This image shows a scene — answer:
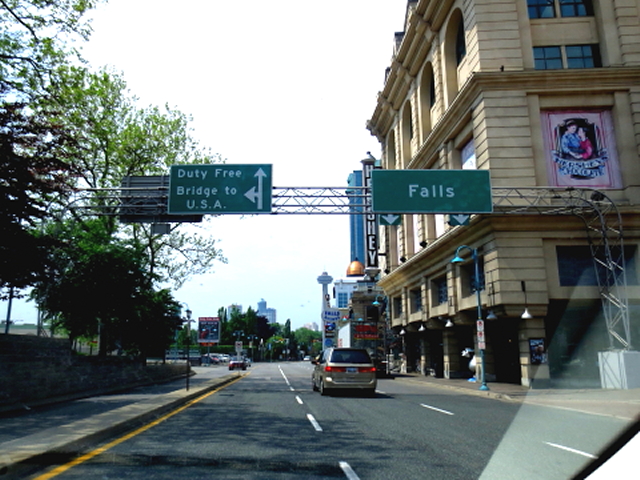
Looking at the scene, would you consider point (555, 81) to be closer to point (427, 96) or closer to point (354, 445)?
point (427, 96)

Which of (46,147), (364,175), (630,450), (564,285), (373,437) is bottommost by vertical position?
(373,437)

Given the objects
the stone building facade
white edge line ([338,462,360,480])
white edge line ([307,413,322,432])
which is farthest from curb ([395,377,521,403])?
white edge line ([338,462,360,480])

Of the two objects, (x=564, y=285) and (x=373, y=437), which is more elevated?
(x=564, y=285)

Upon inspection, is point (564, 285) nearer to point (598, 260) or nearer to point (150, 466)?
point (598, 260)

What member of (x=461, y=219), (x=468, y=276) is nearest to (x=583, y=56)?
(x=461, y=219)

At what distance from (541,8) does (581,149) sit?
320 inches

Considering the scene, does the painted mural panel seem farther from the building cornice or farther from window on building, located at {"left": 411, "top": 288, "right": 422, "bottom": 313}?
window on building, located at {"left": 411, "top": 288, "right": 422, "bottom": 313}

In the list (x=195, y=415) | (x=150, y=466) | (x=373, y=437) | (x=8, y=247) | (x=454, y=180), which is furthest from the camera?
(x=454, y=180)

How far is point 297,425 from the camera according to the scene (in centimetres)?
1113

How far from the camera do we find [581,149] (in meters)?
25.4

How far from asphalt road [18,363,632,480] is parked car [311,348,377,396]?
4123 mm

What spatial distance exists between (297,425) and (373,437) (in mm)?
2200

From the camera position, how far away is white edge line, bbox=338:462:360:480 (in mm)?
6523

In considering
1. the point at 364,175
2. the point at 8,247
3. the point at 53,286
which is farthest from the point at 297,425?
the point at 364,175
